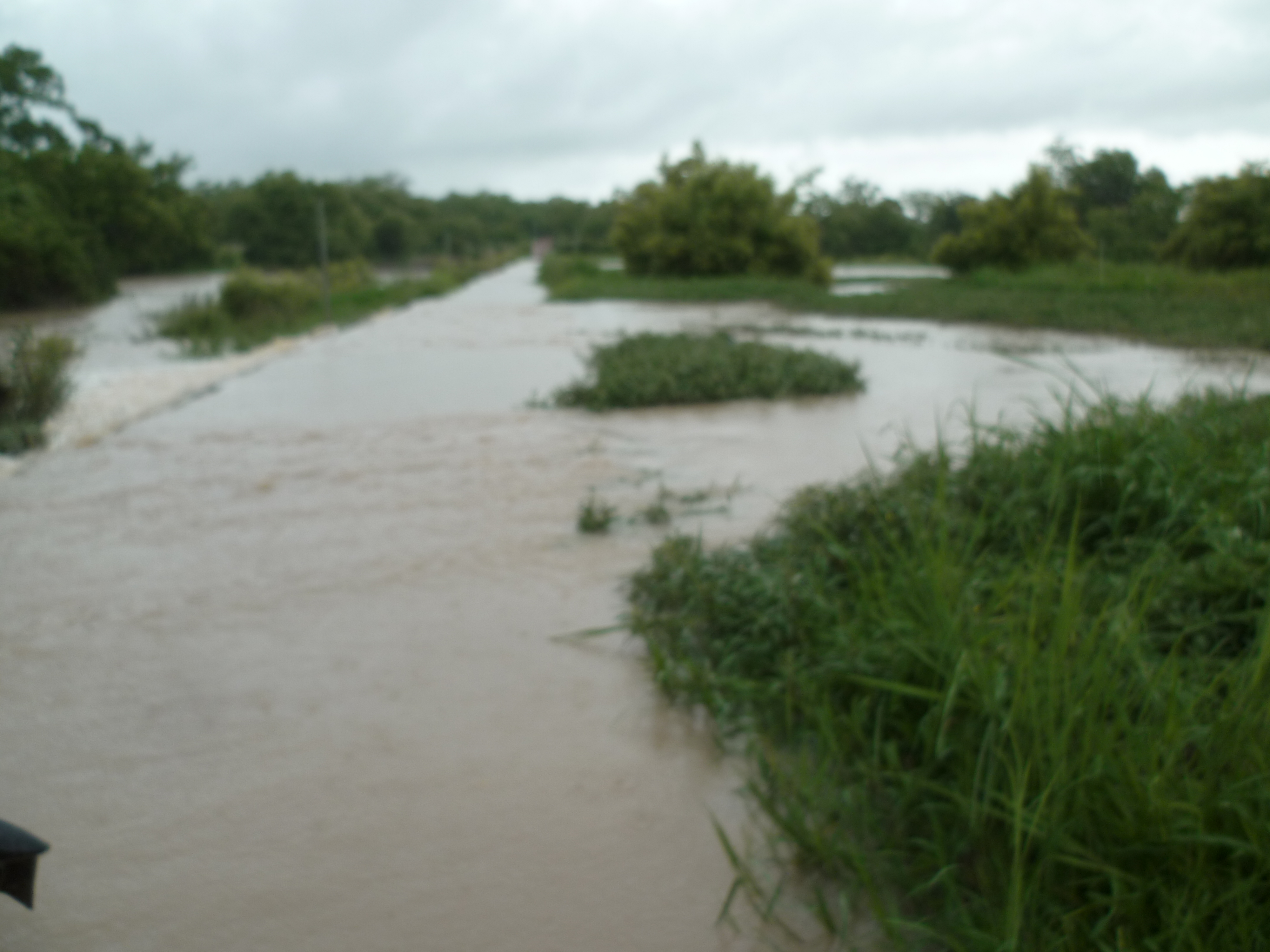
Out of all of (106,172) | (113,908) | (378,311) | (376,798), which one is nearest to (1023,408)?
(376,798)

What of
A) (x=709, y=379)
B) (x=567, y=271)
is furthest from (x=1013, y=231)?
(x=567, y=271)

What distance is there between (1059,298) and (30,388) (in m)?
15.4

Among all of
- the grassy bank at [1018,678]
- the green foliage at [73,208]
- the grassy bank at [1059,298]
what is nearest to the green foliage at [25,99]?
the green foliage at [73,208]

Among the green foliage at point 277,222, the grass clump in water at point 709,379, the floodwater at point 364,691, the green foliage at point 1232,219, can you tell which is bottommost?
the floodwater at point 364,691

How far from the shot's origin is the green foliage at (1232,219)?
27.3 feet

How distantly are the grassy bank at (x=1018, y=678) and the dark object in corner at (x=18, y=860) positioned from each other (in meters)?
1.44

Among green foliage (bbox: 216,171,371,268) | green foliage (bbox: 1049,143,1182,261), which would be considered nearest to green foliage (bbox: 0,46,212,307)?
green foliage (bbox: 216,171,371,268)

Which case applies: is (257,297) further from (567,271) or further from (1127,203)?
(567,271)

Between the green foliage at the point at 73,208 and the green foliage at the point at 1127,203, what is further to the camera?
the green foliage at the point at 73,208

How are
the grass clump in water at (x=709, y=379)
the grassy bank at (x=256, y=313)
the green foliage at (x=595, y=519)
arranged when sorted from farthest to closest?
the grassy bank at (x=256, y=313) → the grass clump in water at (x=709, y=379) → the green foliage at (x=595, y=519)

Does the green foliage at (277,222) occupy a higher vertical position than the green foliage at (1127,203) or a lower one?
higher

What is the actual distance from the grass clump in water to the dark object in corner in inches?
282

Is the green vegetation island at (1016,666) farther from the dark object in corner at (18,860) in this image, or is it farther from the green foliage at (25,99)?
the green foliage at (25,99)

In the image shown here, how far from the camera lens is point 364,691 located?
349 centimetres
